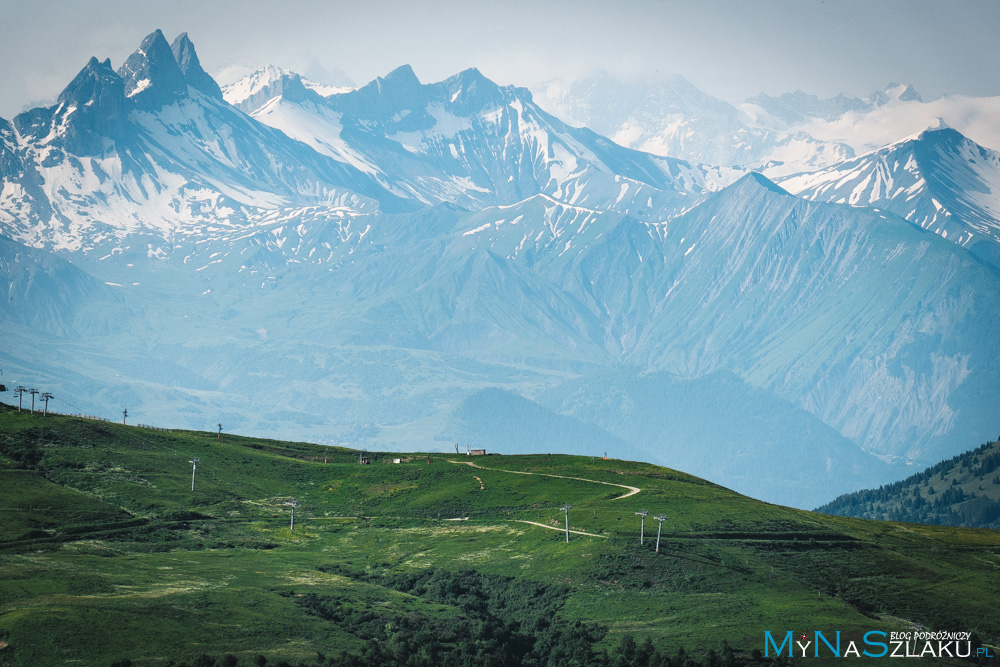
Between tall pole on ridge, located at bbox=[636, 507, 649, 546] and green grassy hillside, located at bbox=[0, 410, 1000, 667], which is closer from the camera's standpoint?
green grassy hillside, located at bbox=[0, 410, 1000, 667]

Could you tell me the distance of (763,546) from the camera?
182m

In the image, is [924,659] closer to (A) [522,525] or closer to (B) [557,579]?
(B) [557,579]

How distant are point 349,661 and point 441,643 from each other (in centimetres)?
1564

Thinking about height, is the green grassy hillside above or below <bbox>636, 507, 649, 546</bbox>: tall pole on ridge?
below

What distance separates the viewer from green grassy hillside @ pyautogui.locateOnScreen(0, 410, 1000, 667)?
13362 centimetres

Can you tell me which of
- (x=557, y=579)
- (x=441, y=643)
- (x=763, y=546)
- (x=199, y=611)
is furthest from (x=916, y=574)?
(x=199, y=611)

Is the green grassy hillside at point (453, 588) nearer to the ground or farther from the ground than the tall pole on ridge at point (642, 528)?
nearer to the ground

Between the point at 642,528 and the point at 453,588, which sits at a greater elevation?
the point at 642,528

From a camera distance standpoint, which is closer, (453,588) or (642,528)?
(453,588)

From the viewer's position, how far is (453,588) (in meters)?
168

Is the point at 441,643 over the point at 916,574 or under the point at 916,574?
Result: under

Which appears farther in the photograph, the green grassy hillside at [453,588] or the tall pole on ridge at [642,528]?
the tall pole on ridge at [642,528]

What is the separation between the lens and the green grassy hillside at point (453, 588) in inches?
5261

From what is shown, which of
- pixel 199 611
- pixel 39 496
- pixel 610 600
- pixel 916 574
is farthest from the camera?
pixel 39 496
